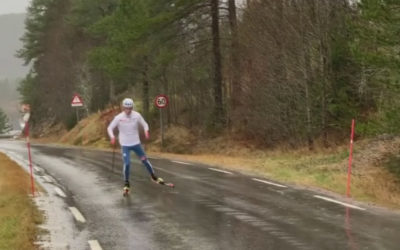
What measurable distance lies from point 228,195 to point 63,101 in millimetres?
52899

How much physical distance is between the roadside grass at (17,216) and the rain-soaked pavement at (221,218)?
667 millimetres

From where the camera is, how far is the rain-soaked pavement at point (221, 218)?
27.5 ft

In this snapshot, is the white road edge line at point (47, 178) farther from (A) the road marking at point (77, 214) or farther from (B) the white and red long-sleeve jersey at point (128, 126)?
(A) the road marking at point (77, 214)

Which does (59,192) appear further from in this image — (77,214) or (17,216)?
(17,216)

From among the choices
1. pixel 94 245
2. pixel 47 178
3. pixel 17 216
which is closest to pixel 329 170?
pixel 47 178

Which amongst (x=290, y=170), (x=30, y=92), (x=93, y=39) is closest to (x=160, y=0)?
(x=290, y=170)

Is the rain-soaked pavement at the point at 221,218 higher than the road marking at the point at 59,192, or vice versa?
the road marking at the point at 59,192

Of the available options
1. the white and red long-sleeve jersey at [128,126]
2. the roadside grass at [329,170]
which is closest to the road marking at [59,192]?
the white and red long-sleeve jersey at [128,126]

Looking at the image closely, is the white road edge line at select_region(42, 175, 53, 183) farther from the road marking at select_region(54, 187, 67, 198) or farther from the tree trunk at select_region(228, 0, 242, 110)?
the tree trunk at select_region(228, 0, 242, 110)

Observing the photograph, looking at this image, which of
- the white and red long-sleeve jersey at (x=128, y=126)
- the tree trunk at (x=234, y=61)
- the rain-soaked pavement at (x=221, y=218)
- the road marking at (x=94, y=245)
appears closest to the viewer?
the road marking at (x=94, y=245)

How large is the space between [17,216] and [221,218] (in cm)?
345

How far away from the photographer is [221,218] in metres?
10.3

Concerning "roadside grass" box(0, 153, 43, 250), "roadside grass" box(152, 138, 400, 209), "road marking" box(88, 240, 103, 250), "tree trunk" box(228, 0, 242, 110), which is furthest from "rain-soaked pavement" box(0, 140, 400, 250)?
"tree trunk" box(228, 0, 242, 110)

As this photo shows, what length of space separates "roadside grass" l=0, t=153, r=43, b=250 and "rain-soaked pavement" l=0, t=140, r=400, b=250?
67 centimetres
